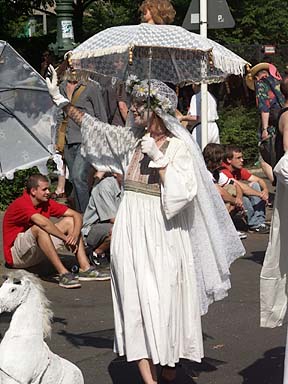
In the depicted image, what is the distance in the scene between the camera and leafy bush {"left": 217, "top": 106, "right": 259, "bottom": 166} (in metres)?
16.8

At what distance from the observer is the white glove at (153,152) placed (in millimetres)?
5520

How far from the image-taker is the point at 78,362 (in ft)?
21.6

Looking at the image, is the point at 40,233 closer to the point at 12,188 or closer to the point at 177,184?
the point at 177,184

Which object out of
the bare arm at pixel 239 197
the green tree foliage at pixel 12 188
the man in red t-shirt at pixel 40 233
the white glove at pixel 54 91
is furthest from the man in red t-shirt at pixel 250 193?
the white glove at pixel 54 91

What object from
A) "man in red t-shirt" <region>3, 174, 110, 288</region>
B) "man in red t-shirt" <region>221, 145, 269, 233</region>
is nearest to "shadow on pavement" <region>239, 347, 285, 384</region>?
"man in red t-shirt" <region>3, 174, 110, 288</region>

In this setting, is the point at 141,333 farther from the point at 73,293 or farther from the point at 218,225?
the point at 73,293

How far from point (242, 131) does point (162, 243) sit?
38.2ft

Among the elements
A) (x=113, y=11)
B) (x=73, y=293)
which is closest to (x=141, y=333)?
(x=73, y=293)

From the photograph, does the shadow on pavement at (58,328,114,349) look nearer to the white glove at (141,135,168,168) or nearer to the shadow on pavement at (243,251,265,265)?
the white glove at (141,135,168,168)

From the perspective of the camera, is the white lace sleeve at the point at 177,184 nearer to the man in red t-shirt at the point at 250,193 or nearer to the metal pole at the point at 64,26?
the man in red t-shirt at the point at 250,193

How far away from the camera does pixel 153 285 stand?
562 cm

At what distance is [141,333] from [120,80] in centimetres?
187

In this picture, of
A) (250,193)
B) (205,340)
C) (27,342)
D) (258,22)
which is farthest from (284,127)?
(258,22)

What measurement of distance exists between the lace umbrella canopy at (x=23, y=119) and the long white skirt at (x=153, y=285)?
8397 millimetres
